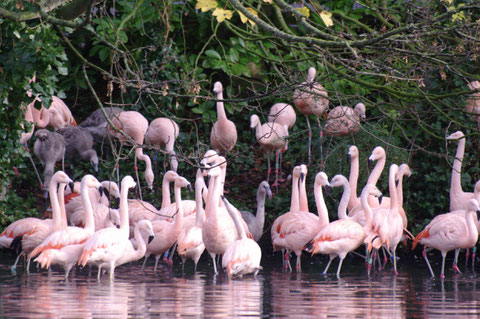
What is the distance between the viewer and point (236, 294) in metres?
6.48

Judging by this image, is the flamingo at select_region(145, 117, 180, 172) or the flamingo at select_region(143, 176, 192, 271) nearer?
the flamingo at select_region(143, 176, 192, 271)

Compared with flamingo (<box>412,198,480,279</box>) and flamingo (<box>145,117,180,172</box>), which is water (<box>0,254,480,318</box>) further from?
flamingo (<box>145,117,180,172</box>)

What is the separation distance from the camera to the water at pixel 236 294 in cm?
534

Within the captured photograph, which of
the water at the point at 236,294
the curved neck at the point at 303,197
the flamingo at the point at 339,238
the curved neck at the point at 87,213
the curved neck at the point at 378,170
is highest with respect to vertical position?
the curved neck at the point at 378,170

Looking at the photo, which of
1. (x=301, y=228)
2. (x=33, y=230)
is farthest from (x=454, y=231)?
(x=33, y=230)

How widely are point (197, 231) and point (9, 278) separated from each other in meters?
2.17

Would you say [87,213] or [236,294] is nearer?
[236,294]

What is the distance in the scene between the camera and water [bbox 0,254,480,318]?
534 centimetres

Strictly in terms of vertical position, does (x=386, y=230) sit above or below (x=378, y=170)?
below

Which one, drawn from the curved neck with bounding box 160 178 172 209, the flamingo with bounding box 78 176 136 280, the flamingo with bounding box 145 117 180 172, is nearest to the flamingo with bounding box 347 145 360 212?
the curved neck with bounding box 160 178 172 209

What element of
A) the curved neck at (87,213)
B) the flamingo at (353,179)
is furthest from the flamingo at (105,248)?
the flamingo at (353,179)

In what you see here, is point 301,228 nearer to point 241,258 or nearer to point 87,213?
point 241,258

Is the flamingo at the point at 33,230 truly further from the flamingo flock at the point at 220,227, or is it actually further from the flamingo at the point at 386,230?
the flamingo at the point at 386,230

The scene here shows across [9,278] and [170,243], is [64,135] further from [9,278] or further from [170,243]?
[9,278]
